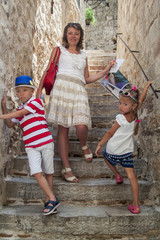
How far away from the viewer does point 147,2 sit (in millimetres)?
2881

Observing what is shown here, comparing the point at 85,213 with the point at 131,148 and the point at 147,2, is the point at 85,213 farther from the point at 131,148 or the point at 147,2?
the point at 147,2

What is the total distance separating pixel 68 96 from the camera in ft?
8.54

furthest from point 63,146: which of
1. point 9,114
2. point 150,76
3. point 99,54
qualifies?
point 99,54

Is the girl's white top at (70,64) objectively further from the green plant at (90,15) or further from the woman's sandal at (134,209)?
the green plant at (90,15)

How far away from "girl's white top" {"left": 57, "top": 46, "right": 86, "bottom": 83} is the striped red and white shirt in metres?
0.62

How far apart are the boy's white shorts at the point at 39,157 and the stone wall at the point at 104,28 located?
523 inches

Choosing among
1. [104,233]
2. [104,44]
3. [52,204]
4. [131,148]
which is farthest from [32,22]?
[104,44]

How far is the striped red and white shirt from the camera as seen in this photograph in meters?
2.16

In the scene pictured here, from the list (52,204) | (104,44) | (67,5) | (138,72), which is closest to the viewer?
(52,204)

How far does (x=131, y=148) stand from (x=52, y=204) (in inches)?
35.1

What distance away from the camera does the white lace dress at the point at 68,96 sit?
2553 millimetres

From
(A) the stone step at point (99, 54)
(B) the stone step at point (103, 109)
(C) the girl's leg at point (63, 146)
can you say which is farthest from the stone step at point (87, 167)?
(A) the stone step at point (99, 54)

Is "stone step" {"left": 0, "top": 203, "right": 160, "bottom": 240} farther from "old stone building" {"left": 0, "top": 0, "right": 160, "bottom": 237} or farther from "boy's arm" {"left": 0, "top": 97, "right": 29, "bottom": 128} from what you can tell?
"boy's arm" {"left": 0, "top": 97, "right": 29, "bottom": 128}

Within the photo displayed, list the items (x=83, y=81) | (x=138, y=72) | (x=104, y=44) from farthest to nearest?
(x=104, y=44)
(x=138, y=72)
(x=83, y=81)
